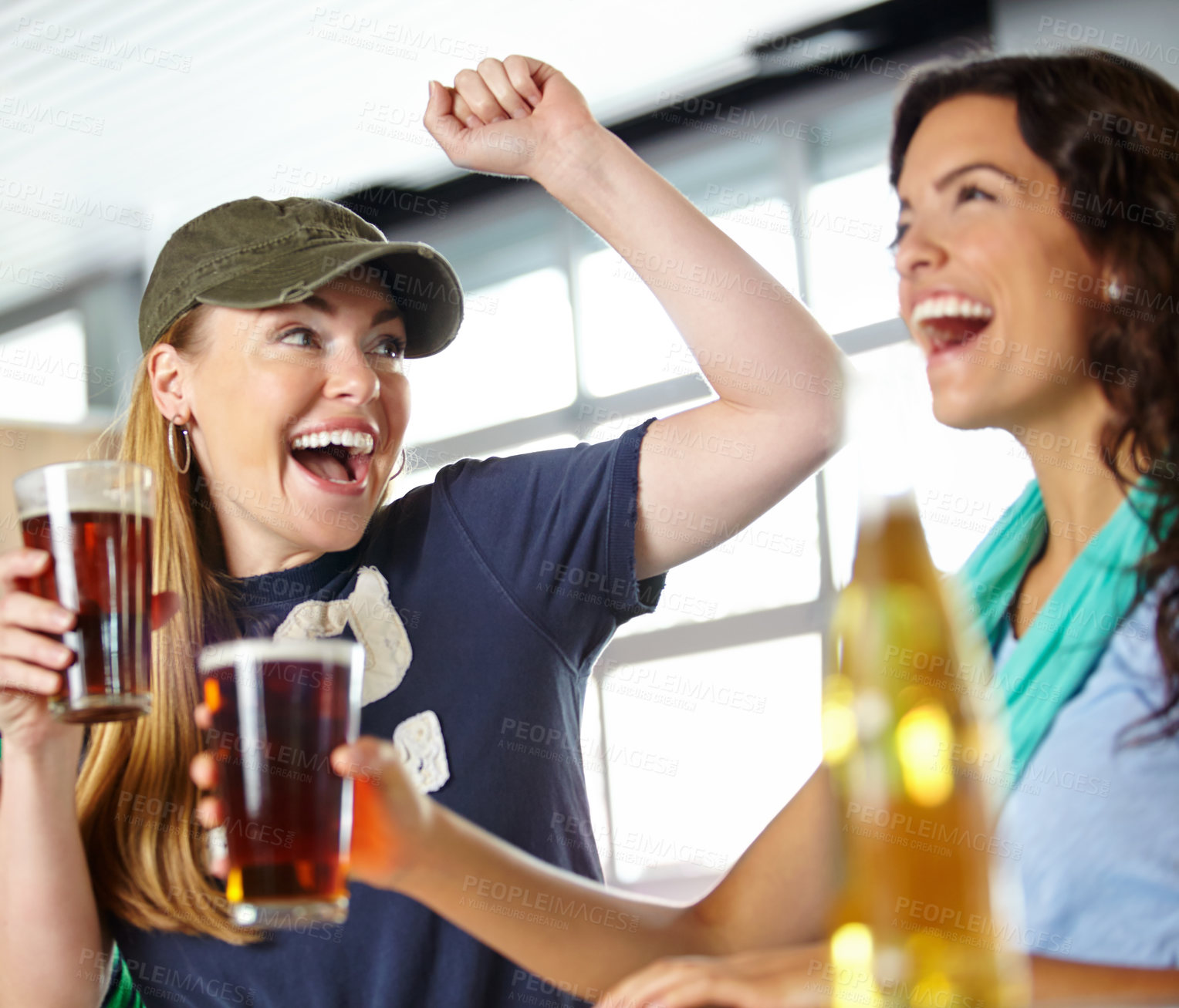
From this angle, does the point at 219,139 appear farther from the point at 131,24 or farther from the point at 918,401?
the point at 918,401

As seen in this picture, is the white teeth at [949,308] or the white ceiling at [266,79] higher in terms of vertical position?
the white ceiling at [266,79]

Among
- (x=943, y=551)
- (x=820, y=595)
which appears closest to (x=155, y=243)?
(x=820, y=595)

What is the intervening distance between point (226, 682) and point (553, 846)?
709mm

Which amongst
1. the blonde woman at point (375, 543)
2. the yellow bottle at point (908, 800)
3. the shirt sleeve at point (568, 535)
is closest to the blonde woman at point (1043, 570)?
the yellow bottle at point (908, 800)

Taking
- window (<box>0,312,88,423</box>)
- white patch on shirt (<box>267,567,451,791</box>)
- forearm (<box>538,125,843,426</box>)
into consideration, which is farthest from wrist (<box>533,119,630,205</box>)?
window (<box>0,312,88,423</box>)

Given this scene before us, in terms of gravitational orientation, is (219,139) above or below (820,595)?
above

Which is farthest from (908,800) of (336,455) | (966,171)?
(336,455)

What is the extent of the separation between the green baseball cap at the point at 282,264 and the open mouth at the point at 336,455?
18 cm

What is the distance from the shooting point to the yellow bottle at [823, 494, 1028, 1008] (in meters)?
0.53

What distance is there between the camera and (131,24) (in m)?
4.29

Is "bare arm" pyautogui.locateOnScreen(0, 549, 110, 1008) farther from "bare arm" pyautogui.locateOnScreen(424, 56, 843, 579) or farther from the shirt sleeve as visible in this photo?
"bare arm" pyautogui.locateOnScreen(424, 56, 843, 579)

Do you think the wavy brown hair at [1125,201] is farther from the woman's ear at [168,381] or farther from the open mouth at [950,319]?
the woman's ear at [168,381]

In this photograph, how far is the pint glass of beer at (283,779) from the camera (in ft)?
2.63

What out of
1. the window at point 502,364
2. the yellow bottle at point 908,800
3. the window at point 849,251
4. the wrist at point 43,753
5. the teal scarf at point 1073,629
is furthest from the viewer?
the window at point 502,364
